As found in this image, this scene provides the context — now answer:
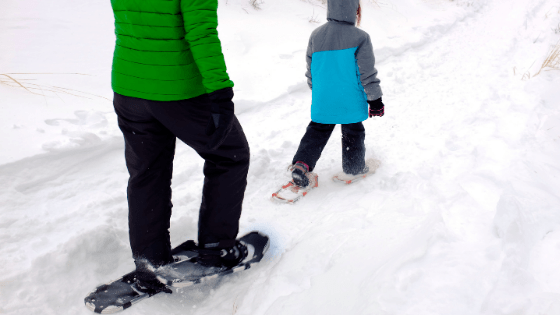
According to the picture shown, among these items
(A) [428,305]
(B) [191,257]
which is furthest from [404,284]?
(B) [191,257]

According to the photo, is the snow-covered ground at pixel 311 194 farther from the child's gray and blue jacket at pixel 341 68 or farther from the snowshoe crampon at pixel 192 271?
the child's gray and blue jacket at pixel 341 68

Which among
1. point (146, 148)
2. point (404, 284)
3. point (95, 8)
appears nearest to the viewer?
point (404, 284)

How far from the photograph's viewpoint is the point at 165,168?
1548 mm

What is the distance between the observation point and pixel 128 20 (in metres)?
1.23

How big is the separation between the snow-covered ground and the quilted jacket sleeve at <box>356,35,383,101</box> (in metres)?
0.65

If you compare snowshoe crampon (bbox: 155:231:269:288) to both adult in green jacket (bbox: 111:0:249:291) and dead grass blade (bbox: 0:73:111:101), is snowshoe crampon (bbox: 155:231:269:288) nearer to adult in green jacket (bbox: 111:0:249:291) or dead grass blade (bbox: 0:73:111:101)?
adult in green jacket (bbox: 111:0:249:291)

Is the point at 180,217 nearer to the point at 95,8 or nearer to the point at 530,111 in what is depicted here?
the point at 530,111

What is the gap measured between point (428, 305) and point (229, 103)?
3.54ft

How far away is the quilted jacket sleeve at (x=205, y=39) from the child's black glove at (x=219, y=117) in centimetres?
3

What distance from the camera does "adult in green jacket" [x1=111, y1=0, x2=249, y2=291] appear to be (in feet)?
3.94

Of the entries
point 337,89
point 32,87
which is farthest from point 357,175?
point 32,87

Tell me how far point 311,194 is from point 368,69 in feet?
3.18

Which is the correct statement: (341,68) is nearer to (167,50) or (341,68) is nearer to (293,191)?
(293,191)

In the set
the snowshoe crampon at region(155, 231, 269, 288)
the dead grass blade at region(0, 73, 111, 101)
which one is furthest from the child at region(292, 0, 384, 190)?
the dead grass blade at region(0, 73, 111, 101)
